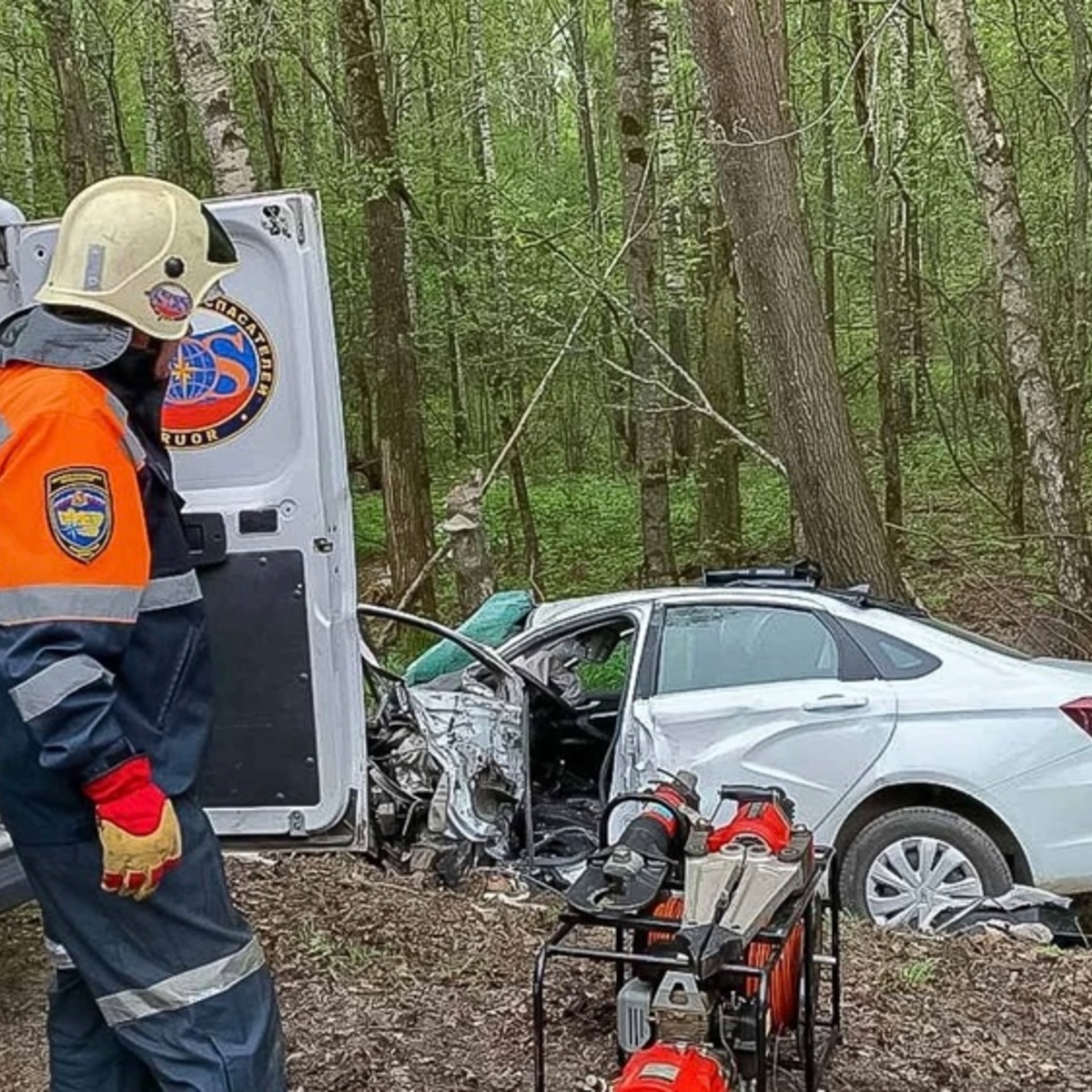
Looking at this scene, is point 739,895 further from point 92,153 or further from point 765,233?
point 92,153

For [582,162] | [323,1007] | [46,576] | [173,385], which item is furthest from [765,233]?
[582,162]

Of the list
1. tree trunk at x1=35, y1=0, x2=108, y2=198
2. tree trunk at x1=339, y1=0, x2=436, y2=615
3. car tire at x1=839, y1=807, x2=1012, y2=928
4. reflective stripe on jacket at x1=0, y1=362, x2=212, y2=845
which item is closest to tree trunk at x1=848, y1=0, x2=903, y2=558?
tree trunk at x1=339, y1=0, x2=436, y2=615

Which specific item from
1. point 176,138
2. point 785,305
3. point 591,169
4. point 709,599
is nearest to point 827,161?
point 591,169

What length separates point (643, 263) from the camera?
37.0 ft

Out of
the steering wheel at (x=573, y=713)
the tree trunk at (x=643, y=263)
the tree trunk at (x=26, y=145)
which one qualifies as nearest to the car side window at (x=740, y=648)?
the steering wheel at (x=573, y=713)

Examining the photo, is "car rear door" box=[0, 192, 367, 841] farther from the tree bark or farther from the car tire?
the tree bark

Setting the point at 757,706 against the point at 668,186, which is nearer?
the point at 757,706

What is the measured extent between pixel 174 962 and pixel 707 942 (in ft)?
3.38

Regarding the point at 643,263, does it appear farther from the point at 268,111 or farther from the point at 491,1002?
the point at 491,1002

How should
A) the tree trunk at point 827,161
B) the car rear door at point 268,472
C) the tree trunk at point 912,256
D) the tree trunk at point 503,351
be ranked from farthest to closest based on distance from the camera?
1. the tree trunk at point 827,161
2. the tree trunk at point 912,256
3. the tree trunk at point 503,351
4. the car rear door at point 268,472

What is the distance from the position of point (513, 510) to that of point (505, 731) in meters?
11.3

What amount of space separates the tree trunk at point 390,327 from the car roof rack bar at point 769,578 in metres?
4.61

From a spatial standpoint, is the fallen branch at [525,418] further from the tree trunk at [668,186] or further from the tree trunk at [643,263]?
the tree trunk at [668,186]

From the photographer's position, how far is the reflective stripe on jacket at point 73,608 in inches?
95.9
